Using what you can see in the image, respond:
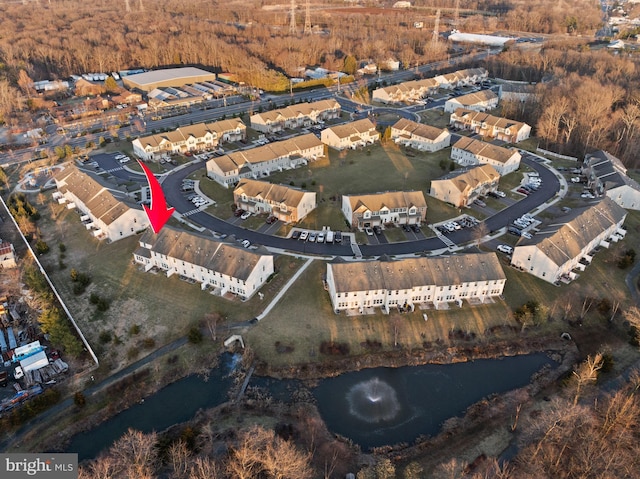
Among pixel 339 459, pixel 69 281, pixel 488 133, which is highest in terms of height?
pixel 488 133

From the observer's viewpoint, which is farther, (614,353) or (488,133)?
(488,133)

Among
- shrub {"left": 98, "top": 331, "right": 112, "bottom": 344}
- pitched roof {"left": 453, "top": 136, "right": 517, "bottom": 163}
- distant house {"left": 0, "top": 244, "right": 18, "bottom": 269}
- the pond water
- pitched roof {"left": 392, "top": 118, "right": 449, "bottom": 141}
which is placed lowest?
the pond water

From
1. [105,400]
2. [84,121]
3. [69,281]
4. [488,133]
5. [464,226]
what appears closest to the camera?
[105,400]

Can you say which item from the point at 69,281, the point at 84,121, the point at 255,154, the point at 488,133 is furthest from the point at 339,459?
the point at 84,121

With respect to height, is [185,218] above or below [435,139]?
below

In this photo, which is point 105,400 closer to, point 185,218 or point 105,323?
point 105,323

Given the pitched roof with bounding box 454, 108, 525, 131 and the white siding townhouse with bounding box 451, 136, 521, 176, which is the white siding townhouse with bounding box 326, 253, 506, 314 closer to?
the white siding townhouse with bounding box 451, 136, 521, 176

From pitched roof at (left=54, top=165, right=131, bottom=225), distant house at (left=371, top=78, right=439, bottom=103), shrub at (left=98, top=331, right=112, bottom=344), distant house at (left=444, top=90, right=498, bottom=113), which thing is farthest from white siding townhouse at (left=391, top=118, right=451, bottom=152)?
Answer: shrub at (left=98, top=331, right=112, bottom=344)
